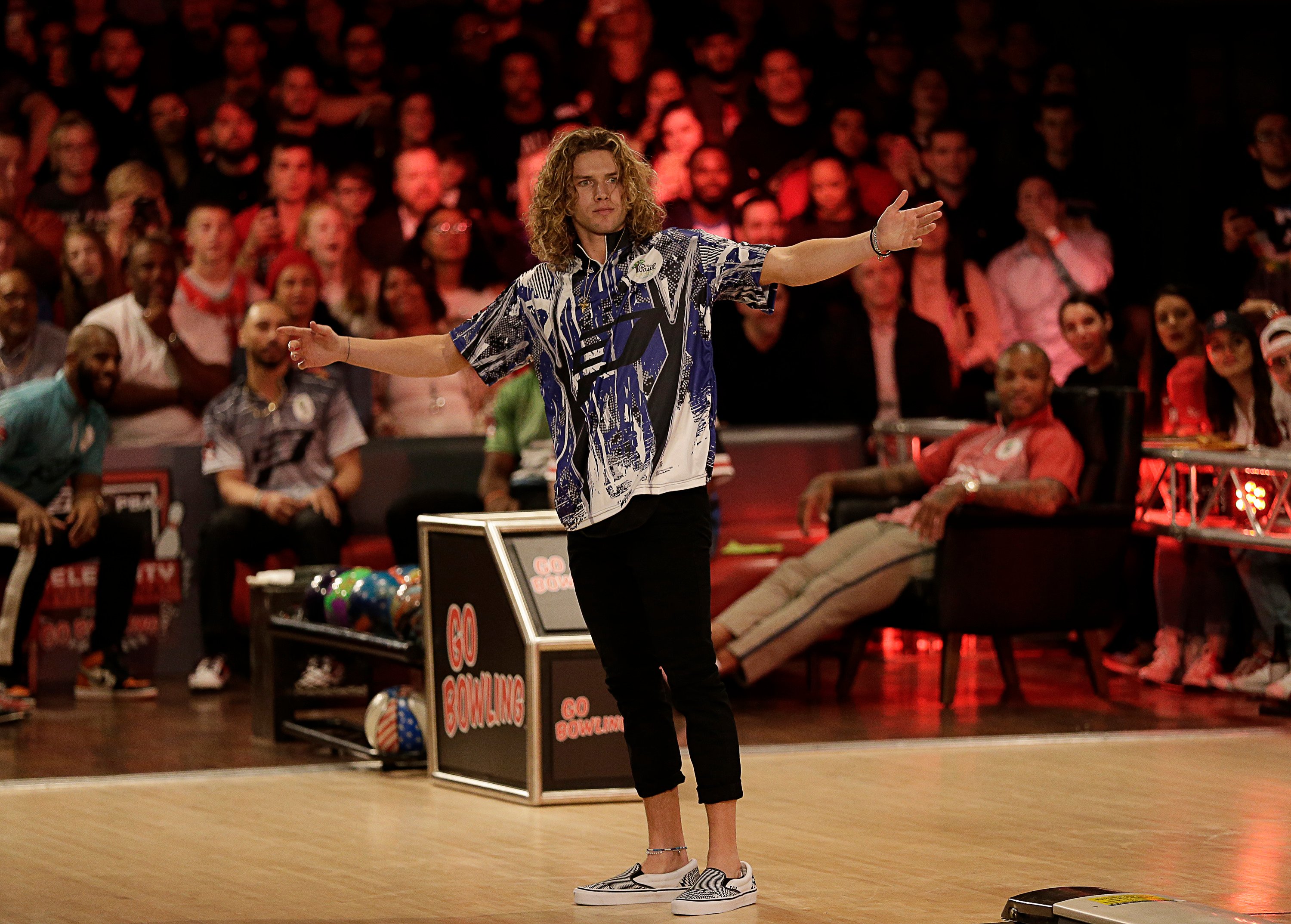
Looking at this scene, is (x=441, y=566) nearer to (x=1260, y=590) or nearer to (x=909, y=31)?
(x=1260, y=590)

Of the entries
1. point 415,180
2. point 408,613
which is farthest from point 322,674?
point 415,180

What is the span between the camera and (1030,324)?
8.44 meters

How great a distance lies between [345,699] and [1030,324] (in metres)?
4.14

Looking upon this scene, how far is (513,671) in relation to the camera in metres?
4.55

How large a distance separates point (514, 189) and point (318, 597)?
3405mm

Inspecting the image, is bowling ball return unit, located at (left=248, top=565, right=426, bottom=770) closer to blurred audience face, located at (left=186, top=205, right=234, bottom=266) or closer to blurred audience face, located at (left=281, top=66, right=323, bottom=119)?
blurred audience face, located at (left=186, top=205, right=234, bottom=266)

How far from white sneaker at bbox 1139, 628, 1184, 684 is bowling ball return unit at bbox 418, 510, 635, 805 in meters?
2.71

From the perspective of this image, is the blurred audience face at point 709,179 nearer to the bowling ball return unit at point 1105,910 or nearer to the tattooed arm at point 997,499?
the tattooed arm at point 997,499

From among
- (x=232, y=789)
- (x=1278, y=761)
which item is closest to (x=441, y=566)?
(x=232, y=789)

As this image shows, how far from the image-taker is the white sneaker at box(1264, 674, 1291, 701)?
5691 mm

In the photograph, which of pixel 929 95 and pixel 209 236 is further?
pixel 929 95

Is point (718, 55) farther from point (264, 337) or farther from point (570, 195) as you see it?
point (570, 195)

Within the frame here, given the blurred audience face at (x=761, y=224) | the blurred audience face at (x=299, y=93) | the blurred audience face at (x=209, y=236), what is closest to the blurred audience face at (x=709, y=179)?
the blurred audience face at (x=761, y=224)

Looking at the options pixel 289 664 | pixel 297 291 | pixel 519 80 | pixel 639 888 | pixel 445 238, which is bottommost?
pixel 639 888
